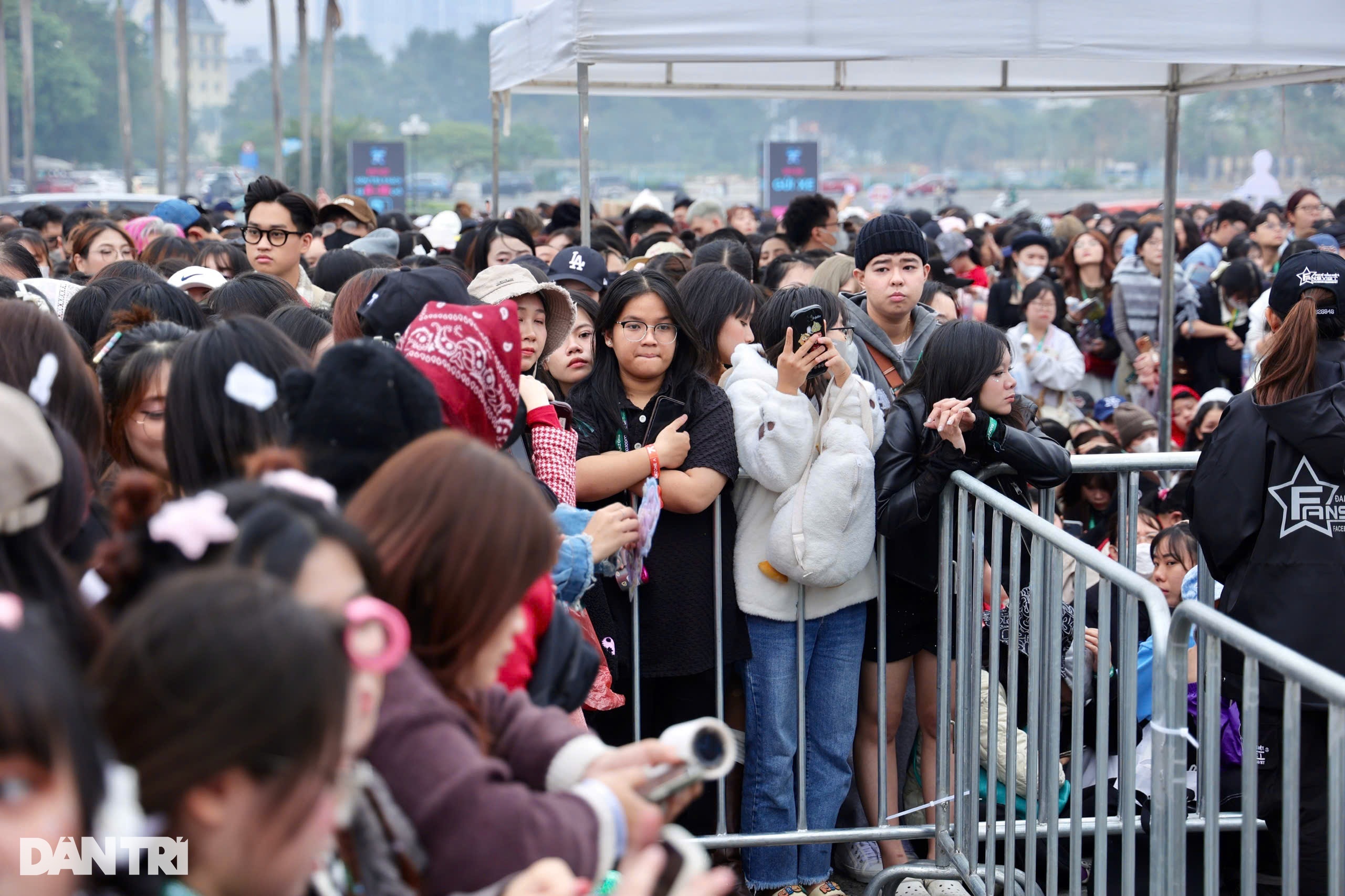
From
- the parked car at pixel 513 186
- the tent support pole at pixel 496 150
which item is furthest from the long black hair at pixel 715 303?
the parked car at pixel 513 186

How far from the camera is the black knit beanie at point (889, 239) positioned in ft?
16.0

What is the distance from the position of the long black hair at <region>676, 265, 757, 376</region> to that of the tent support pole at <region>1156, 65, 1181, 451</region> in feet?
11.2

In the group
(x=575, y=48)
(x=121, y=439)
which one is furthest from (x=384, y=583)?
(x=575, y=48)

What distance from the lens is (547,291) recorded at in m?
4.14

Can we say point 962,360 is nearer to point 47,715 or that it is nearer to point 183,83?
point 47,715


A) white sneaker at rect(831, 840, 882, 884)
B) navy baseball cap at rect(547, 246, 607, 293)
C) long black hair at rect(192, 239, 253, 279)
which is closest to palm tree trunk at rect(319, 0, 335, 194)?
long black hair at rect(192, 239, 253, 279)

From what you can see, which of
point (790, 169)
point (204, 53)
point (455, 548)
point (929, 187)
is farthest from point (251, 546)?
point (204, 53)

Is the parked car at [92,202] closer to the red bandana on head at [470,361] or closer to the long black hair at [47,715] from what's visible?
the red bandana on head at [470,361]

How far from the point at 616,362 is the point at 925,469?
96 cm

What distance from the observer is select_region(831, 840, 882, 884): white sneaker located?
14.0 feet

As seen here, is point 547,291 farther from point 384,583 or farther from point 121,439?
point 384,583

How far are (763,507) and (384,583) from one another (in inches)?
90.9

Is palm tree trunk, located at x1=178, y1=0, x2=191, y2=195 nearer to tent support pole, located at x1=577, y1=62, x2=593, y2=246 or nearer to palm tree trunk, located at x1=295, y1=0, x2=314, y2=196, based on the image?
palm tree trunk, located at x1=295, y1=0, x2=314, y2=196

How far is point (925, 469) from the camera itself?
3.76 m
